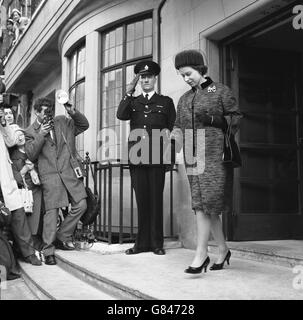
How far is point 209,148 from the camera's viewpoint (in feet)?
11.9

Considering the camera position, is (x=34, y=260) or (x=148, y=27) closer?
(x=34, y=260)

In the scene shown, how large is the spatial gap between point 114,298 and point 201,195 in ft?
3.43

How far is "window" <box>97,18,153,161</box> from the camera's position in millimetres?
6781

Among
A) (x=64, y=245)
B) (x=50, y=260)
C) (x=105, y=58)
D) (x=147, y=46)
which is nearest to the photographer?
(x=50, y=260)

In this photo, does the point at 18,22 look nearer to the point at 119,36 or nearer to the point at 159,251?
the point at 119,36

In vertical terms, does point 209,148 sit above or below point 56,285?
above

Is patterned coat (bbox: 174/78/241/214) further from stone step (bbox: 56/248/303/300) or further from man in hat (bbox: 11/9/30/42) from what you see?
man in hat (bbox: 11/9/30/42)

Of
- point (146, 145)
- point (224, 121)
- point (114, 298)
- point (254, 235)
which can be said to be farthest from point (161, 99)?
point (114, 298)

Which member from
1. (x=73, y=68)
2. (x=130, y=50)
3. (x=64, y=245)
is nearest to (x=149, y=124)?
(x=64, y=245)

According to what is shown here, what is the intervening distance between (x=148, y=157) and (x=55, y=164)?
44.1 inches

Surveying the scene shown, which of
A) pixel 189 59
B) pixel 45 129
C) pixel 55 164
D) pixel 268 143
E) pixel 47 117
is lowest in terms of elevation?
pixel 55 164

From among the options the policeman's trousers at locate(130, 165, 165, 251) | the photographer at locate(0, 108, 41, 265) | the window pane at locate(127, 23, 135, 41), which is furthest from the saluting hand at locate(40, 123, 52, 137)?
the window pane at locate(127, 23, 135, 41)

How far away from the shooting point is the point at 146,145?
16.0 feet

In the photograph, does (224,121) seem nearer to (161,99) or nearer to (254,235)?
(161,99)
